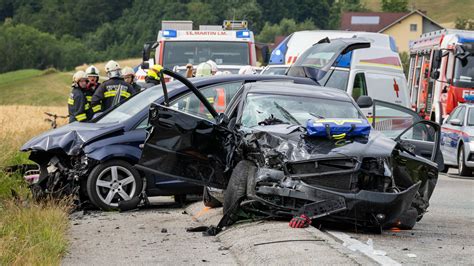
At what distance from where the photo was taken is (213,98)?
13.1 m

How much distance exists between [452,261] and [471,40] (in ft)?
59.3

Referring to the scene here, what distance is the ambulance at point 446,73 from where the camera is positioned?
2570 cm

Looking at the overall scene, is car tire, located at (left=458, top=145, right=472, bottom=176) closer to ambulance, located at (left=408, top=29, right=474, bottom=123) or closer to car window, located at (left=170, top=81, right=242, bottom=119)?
ambulance, located at (left=408, top=29, right=474, bottom=123)

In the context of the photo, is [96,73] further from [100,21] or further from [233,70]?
[100,21]

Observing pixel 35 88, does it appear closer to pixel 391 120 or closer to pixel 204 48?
pixel 204 48

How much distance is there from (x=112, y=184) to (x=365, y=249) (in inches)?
167

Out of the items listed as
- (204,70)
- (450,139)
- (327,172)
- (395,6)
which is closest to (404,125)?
(204,70)

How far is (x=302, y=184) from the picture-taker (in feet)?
32.2

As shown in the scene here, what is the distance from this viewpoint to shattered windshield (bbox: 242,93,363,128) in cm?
1109

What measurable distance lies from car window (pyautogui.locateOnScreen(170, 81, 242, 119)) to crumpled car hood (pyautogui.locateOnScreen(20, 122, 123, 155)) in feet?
2.83

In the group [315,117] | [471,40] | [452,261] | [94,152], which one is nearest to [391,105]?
[315,117]

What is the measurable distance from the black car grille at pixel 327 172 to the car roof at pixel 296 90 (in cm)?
198

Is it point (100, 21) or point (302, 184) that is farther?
point (100, 21)

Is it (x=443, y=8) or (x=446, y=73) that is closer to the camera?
(x=446, y=73)
